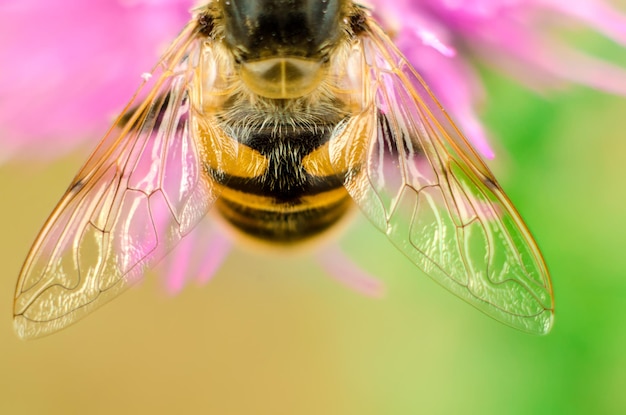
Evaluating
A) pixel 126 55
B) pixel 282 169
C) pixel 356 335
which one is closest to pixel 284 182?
pixel 282 169

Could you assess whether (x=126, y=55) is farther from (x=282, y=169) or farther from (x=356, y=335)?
(x=356, y=335)

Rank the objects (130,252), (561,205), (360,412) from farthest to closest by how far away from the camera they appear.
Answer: (360,412)
(561,205)
(130,252)

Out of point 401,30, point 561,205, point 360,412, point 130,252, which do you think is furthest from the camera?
point 360,412

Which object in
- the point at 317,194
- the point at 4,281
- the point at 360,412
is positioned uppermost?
the point at 317,194

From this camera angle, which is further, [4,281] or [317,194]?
[4,281]

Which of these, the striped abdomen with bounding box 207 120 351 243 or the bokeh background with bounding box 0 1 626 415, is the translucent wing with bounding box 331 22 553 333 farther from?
the bokeh background with bounding box 0 1 626 415

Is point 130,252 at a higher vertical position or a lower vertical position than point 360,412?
higher

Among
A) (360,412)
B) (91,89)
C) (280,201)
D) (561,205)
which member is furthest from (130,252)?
(360,412)

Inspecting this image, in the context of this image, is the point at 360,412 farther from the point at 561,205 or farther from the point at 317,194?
the point at 317,194
